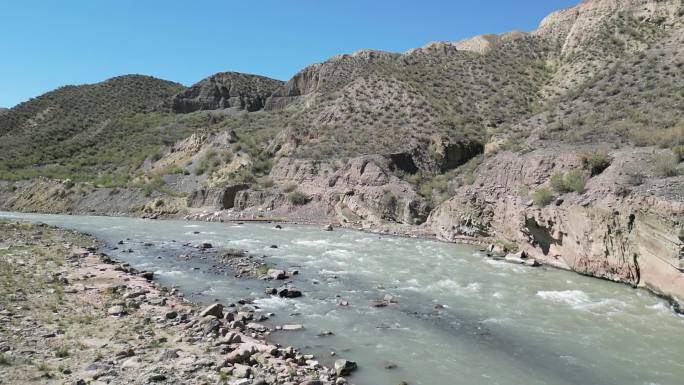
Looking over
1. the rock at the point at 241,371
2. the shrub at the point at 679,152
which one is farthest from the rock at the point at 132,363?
the shrub at the point at 679,152

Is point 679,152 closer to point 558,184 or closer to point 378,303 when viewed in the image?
point 558,184

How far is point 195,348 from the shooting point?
8.60 metres

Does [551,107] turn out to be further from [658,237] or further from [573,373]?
[573,373]

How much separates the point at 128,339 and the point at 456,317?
7.80 m

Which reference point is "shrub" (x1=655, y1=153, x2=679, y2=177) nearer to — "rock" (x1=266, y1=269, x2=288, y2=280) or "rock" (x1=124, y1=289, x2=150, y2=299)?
"rock" (x1=266, y1=269, x2=288, y2=280)

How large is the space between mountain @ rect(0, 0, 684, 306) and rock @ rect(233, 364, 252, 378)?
41.3ft

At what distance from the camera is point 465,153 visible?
39.8 m

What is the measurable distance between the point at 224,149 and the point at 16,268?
37.0 meters

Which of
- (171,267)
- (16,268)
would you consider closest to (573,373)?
(171,267)

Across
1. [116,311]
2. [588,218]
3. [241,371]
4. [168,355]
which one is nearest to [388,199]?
[588,218]

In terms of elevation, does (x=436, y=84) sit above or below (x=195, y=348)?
above

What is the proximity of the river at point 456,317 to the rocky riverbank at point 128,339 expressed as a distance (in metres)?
0.99

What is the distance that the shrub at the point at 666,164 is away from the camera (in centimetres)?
1634

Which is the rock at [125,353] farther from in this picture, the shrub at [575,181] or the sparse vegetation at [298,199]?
the sparse vegetation at [298,199]
